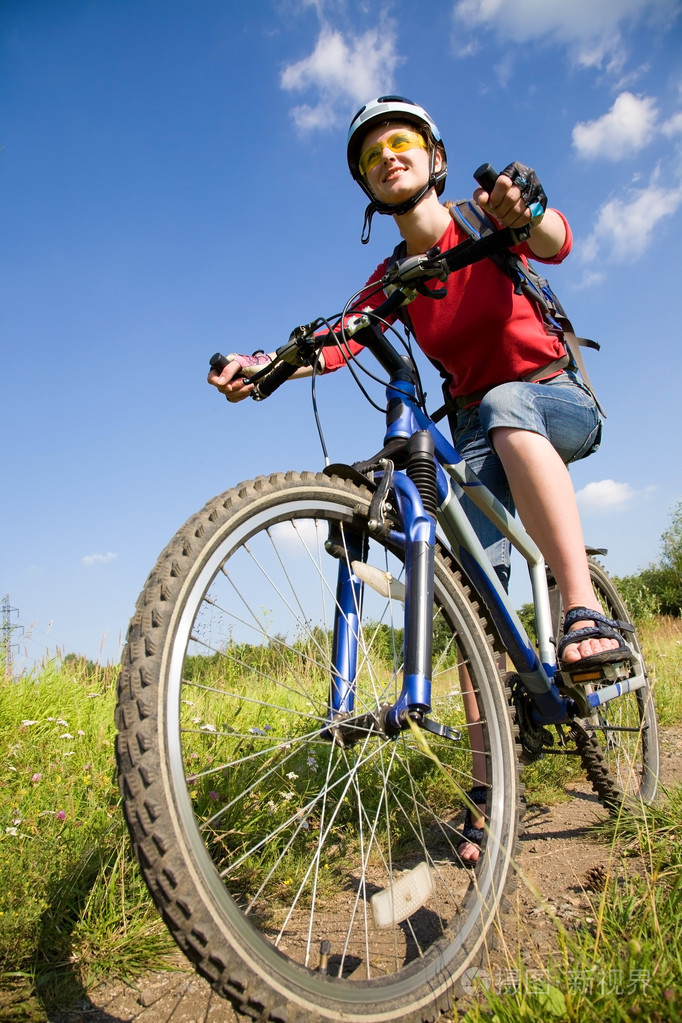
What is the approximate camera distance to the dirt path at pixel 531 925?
143 centimetres

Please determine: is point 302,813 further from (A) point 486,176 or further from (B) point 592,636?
(A) point 486,176

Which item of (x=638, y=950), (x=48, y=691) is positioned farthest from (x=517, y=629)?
(x=48, y=691)

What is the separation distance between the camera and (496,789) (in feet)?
5.80

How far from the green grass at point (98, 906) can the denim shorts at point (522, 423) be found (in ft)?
3.81

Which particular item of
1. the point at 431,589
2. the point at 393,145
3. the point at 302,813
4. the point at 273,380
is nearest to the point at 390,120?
the point at 393,145

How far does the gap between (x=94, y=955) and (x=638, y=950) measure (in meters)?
1.29

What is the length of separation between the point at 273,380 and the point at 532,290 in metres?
1.03

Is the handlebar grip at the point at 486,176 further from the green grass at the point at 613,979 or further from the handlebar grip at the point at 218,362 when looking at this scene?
the green grass at the point at 613,979

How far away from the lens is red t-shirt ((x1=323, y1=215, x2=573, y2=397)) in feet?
7.84

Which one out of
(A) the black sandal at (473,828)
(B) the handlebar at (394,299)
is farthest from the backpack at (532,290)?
(A) the black sandal at (473,828)

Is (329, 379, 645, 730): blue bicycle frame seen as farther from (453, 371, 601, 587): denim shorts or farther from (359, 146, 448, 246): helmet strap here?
(359, 146, 448, 246): helmet strap

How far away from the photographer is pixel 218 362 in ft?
6.64

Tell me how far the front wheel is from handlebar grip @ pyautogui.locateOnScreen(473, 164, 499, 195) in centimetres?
87

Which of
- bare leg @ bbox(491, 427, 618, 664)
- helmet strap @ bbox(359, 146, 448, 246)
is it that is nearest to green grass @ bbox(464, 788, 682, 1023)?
bare leg @ bbox(491, 427, 618, 664)
